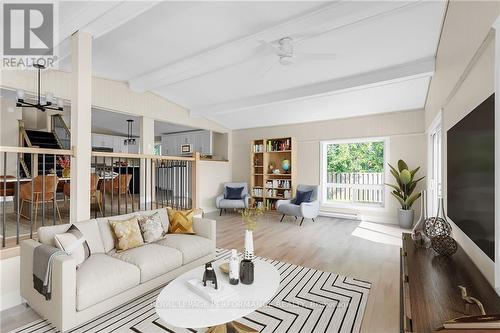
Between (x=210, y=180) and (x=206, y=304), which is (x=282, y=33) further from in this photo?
(x=210, y=180)

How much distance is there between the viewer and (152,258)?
2484 millimetres

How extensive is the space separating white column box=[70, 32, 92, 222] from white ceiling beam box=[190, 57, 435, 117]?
3206 mm

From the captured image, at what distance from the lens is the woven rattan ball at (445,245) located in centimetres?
198

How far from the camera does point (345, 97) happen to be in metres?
5.15

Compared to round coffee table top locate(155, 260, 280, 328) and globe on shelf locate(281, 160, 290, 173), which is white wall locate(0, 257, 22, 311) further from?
globe on shelf locate(281, 160, 290, 173)

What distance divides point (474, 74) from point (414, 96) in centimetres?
356

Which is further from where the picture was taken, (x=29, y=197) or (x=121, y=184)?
(x=121, y=184)

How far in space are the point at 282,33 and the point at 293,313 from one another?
309cm

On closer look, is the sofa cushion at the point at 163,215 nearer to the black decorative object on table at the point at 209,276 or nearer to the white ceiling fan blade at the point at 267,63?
the black decorative object on table at the point at 209,276

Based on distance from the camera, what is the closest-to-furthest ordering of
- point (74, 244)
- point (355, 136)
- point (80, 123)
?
point (74, 244) < point (80, 123) < point (355, 136)

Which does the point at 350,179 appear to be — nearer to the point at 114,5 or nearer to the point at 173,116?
the point at 173,116

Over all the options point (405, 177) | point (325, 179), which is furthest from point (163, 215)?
point (405, 177)

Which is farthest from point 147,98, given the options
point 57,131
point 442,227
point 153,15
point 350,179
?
point 442,227

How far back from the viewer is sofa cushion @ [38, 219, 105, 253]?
7.50ft
